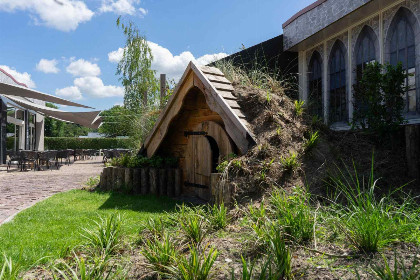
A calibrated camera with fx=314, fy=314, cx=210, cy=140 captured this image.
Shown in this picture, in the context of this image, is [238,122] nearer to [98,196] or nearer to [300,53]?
[98,196]

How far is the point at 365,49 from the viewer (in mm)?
7418

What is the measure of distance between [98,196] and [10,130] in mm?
57127

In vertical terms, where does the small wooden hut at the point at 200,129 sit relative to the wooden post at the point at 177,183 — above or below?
above

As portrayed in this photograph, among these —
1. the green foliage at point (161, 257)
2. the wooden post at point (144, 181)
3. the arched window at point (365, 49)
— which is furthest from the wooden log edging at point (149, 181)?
the arched window at point (365, 49)

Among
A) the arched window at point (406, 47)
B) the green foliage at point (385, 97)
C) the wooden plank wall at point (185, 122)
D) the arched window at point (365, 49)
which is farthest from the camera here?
the arched window at point (365, 49)

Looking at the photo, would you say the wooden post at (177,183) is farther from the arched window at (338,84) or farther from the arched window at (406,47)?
the arched window at (406,47)

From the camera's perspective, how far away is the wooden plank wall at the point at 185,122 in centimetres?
594

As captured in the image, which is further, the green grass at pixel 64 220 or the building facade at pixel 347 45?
the building facade at pixel 347 45

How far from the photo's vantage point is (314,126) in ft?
16.9

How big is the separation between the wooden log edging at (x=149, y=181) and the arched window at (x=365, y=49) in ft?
15.9

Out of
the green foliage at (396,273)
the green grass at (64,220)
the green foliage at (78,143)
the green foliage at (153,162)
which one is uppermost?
the green foliage at (78,143)

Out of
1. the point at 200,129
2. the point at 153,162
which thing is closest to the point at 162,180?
the point at 153,162

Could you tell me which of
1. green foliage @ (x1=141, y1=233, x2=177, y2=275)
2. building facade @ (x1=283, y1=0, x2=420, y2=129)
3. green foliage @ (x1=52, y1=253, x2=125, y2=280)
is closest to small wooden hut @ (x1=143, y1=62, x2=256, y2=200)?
building facade @ (x1=283, y1=0, x2=420, y2=129)

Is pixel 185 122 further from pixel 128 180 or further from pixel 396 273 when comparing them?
pixel 396 273
